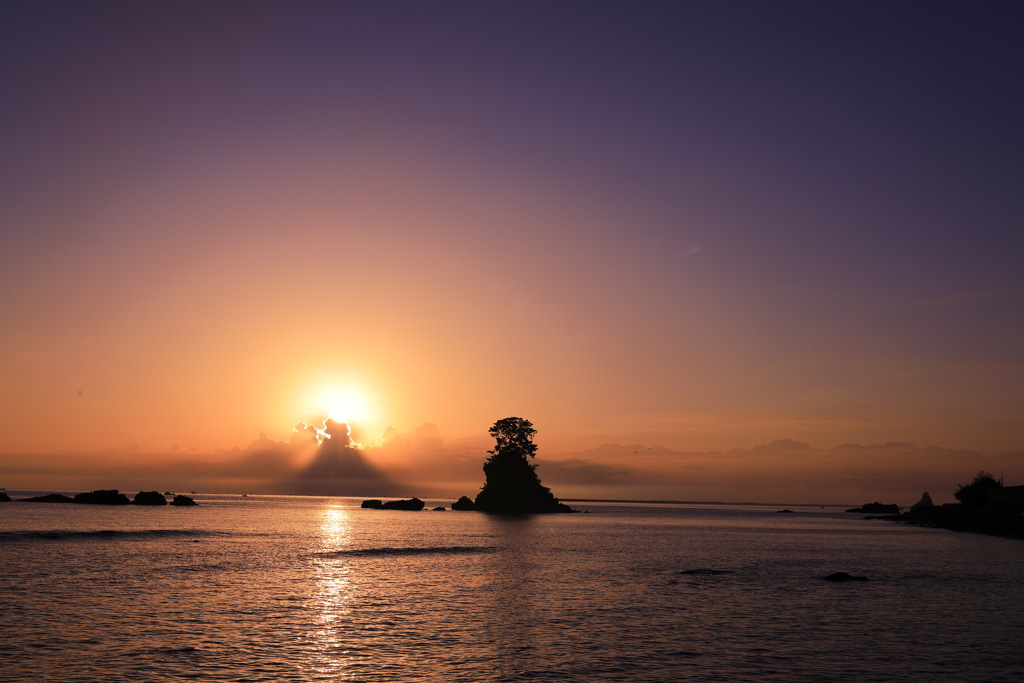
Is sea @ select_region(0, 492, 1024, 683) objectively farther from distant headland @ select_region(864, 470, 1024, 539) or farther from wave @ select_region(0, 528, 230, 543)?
distant headland @ select_region(864, 470, 1024, 539)

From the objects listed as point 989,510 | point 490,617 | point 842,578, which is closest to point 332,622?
point 490,617

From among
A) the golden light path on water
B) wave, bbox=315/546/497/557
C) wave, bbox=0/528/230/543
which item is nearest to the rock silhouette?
the golden light path on water

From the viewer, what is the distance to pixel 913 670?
102 ft

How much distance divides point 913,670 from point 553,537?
94.2 meters

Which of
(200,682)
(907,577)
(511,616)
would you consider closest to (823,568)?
(907,577)

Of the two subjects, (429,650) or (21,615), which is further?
(21,615)

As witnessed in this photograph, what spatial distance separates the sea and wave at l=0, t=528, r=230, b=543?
7.73 m

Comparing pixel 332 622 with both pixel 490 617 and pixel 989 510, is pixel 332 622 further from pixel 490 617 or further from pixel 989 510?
pixel 989 510

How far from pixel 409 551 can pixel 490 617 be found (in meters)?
53.4

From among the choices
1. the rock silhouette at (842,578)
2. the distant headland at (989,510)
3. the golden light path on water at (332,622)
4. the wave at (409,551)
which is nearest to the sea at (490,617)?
the golden light path on water at (332,622)

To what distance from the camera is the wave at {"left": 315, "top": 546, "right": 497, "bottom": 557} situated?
8778 cm

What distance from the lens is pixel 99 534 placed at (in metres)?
102

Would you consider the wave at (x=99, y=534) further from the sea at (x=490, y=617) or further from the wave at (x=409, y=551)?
the wave at (x=409, y=551)

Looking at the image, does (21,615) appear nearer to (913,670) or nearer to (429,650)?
(429,650)
